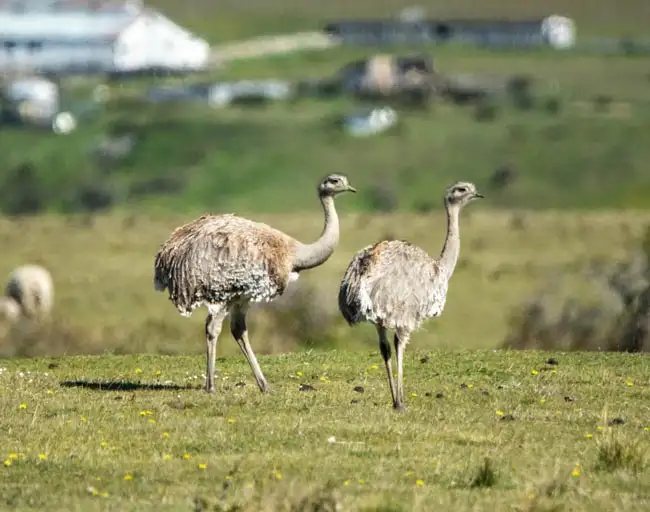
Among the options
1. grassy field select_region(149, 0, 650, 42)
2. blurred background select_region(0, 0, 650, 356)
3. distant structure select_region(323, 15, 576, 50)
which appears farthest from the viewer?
grassy field select_region(149, 0, 650, 42)

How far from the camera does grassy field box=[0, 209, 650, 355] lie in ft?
94.0

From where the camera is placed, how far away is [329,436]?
1527 centimetres

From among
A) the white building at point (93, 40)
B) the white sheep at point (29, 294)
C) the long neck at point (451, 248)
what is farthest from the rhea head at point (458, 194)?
the white building at point (93, 40)

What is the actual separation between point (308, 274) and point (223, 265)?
21061 millimetres

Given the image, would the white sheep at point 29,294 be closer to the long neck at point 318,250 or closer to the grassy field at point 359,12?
the long neck at point 318,250

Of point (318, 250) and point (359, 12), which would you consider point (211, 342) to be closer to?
point (318, 250)

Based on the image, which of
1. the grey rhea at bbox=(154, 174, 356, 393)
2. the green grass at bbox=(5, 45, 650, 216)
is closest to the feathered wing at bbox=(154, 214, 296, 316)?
the grey rhea at bbox=(154, 174, 356, 393)

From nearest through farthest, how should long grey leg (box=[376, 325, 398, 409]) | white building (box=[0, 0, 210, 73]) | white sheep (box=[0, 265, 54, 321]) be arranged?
long grey leg (box=[376, 325, 398, 409]), white sheep (box=[0, 265, 54, 321]), white building (box=[0, 0, 210, 73])

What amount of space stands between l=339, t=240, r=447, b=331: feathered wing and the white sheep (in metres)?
17.6

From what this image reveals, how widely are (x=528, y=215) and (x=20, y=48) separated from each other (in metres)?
86.4

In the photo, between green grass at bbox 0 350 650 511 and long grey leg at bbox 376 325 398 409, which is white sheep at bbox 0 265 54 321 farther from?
long grey leg at bbox 376 325 398 409

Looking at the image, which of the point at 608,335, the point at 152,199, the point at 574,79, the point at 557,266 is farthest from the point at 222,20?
the point at 608,335

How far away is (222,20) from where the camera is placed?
164 m

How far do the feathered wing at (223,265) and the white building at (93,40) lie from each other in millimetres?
104916
